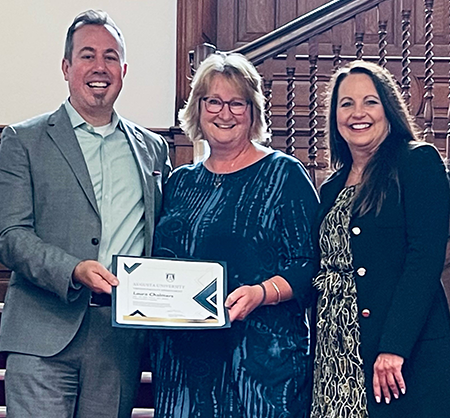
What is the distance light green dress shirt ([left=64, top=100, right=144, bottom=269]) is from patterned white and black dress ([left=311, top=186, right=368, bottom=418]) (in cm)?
54

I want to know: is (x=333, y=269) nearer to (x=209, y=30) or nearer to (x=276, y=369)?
(x=276, y=369)

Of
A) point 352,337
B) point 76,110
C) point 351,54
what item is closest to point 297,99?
point 351,54

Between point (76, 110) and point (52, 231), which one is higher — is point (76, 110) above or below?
above

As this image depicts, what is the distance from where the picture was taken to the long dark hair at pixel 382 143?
2.40 meters

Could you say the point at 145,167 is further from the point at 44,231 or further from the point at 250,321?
the point at 250,321

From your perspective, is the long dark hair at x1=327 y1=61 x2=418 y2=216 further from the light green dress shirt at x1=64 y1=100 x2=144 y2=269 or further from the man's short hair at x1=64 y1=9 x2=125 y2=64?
the man's short hair at x1=64 y1=9 x2=125 y2=64

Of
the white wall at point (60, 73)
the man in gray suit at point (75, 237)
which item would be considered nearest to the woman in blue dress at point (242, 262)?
the man in gray suit at point (75, 237)

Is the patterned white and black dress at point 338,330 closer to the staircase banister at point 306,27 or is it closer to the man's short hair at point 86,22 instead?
the man's short hair at point 86,22

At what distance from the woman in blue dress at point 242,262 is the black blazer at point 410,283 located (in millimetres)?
226

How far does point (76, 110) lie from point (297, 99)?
10.1 feet

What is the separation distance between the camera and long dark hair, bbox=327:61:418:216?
2404 millimetres

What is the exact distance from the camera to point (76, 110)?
107 inches

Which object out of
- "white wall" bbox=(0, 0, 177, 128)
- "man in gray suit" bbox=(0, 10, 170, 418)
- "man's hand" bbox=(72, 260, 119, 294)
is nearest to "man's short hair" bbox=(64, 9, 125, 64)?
"man in gray suit" bbox=(0, 10, 170, 418)

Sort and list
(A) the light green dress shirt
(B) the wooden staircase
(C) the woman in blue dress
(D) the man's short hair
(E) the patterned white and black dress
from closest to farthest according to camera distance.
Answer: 1. (E) the patterned white and black dress
2. (C) the woman in blue dress
3. (A) the light green dress shirt
4. (D) the man's short hair
5. (B) the wooden staircase
